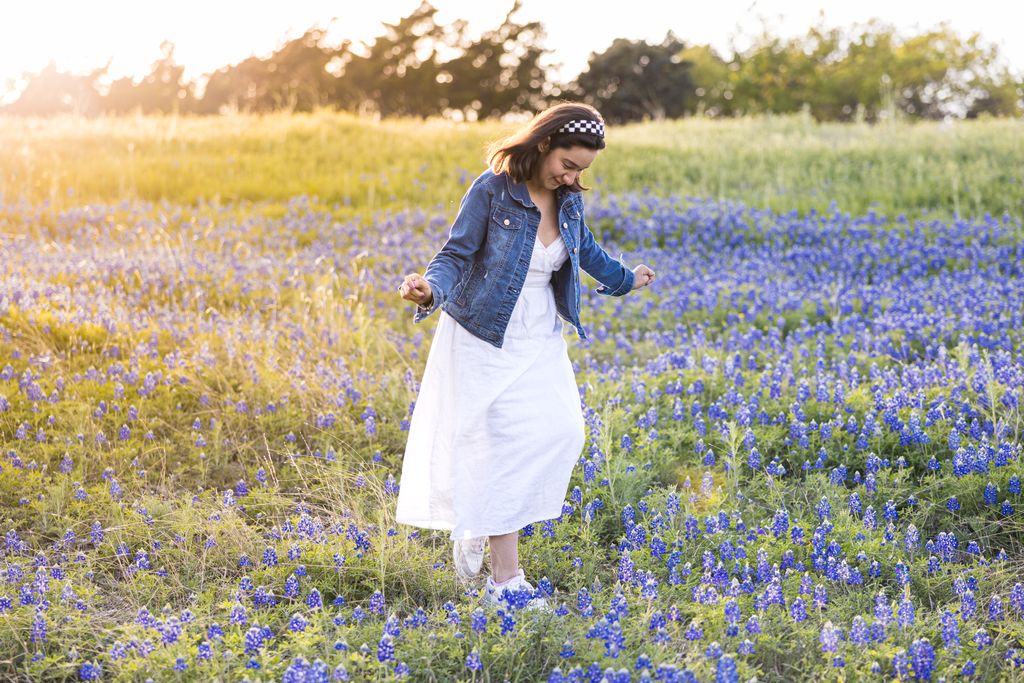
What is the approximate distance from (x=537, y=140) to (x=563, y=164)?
0.45ft

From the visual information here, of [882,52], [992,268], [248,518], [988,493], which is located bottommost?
[248,518]

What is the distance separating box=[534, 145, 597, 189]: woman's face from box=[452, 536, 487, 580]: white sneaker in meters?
1.45

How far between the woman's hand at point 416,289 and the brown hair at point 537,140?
66 centimetres

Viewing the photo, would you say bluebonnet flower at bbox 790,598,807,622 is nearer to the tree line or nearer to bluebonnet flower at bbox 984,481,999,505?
bluebonnet flower at bbox 984,481,999,505

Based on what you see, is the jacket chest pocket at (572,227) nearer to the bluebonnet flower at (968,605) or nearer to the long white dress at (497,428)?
the long white dress at (497,428)

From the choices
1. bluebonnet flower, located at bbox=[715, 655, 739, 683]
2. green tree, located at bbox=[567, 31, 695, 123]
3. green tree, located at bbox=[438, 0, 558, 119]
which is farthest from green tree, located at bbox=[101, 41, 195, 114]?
bluebonnet flower, located at bbox=[715, 655, 739, 683]

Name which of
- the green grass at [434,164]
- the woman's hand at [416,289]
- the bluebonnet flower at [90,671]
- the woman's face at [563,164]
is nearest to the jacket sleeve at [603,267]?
the woman's face at [563,164]

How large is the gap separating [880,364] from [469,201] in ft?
12.0

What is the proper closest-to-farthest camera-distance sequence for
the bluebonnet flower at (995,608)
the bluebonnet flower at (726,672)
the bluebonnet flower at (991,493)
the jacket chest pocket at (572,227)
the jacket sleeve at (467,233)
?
the bluebonnet flower at (726,672)
the bluebonnet flower at (995,608)
the jacket sleeve at (467,233)
the jacket chest pocket at (572,227)
the bluebonnet flower at (991,493)

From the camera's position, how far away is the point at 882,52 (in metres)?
34.7

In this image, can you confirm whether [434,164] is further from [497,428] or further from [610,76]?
[610,76]

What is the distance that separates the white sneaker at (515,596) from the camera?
135 inches

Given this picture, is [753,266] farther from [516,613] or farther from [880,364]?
[516,613]

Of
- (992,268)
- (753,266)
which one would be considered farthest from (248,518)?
(992,268)
